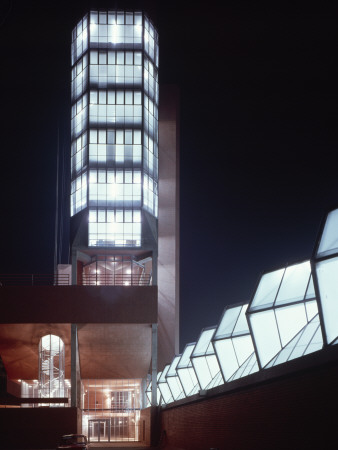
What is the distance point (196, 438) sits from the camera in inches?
893

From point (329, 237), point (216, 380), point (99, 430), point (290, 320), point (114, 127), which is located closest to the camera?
point (329, 237)

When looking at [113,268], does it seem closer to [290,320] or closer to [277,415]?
[290,320]

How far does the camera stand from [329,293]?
10258 millimetres

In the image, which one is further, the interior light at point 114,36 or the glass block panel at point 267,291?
the interior light at point 114,36

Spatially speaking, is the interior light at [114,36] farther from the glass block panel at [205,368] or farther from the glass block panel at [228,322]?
the glass block panel at [228,322]

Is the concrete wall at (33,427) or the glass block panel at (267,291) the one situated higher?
the glass block panel at (267,291)

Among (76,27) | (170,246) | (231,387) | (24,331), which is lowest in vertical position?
(231,387)

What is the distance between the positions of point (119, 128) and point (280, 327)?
99.1ft

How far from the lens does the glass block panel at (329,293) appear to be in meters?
10.2

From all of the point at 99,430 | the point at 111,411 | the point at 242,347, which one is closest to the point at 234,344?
the point at 242,347

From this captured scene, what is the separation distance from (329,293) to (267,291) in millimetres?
5029

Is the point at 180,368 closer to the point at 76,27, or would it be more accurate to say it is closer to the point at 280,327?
the point at 280,327

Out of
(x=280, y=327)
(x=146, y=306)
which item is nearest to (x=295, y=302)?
(x=280, y=327)

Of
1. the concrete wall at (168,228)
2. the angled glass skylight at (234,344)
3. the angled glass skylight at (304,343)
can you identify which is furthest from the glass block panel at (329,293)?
the concrete wall at (168,228)
